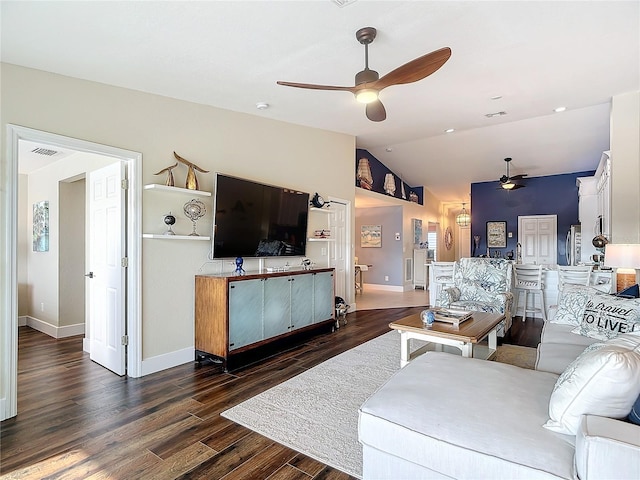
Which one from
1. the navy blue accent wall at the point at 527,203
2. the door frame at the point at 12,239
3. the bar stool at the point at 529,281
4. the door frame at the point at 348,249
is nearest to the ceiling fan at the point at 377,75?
the door frame at the point at 12,239

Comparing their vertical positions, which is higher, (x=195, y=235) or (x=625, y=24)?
(x=625, y=24)

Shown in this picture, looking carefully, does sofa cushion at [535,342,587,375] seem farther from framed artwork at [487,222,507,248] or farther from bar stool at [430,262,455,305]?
framed artwork at [487,222,507,248]

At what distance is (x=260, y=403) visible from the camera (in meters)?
2.72

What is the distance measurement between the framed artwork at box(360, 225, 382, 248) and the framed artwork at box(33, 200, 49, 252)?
7.23m

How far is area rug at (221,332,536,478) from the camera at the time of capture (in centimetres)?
214

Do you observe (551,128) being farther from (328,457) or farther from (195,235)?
(328,457)

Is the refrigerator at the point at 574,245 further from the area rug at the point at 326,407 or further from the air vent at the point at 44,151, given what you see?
the air vent at the point at 44,151

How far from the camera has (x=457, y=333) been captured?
289 centimetres

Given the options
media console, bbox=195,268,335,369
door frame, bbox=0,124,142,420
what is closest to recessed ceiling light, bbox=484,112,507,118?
media console, bbox=195,268,335,369

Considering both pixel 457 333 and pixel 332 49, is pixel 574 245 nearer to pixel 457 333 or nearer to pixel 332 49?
pixel 457 333

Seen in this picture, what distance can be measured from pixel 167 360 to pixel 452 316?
9.53 feet

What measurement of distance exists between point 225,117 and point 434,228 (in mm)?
9061

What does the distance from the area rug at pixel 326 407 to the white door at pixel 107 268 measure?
163cm

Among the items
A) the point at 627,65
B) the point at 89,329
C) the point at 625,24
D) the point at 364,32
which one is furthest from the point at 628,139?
the point at 89,329
